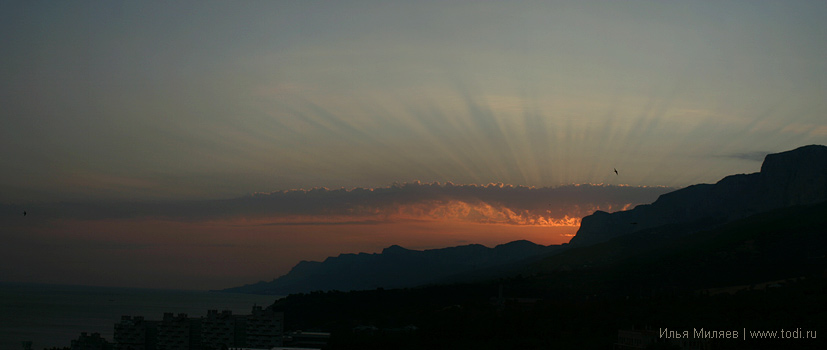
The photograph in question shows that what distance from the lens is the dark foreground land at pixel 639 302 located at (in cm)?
5688

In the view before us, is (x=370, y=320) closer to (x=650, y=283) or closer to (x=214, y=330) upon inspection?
(x=214, y=330)

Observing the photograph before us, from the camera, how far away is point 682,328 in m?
58.2

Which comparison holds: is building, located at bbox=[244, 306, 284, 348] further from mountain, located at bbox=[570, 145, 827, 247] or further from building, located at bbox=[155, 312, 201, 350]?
mountain, located at bbox=[570, 145, 827, 247]

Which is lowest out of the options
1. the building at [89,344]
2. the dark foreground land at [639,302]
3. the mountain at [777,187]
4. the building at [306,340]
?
the building at [306,340]

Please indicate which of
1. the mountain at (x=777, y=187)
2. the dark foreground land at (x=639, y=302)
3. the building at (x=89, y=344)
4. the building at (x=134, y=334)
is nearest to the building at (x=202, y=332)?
the building at (x=134, y=334)

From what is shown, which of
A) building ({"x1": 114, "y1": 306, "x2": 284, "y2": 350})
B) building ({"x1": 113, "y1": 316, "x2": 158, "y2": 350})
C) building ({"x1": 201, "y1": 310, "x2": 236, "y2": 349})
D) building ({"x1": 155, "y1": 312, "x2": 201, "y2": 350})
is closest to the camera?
building ({"x1": 113, "y1": 316, "x2": 158, "y2": 350})

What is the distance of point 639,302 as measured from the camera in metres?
76.2

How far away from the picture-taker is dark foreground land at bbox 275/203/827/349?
187 ft

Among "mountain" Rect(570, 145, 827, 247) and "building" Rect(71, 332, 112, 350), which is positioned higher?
"mountain" Rect(570, 145, 827, 247)

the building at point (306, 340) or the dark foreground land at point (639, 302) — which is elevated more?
the dark foreground land at point (639, 302)

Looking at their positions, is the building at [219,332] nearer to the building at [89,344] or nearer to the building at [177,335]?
the building at [177,335]

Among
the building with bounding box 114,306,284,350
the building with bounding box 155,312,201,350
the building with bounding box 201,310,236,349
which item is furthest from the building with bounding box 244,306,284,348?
the building with bounding box 155,312,201,350

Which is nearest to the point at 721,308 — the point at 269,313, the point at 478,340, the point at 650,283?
the point at 478,340

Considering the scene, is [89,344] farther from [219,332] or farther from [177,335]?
[219,332]
